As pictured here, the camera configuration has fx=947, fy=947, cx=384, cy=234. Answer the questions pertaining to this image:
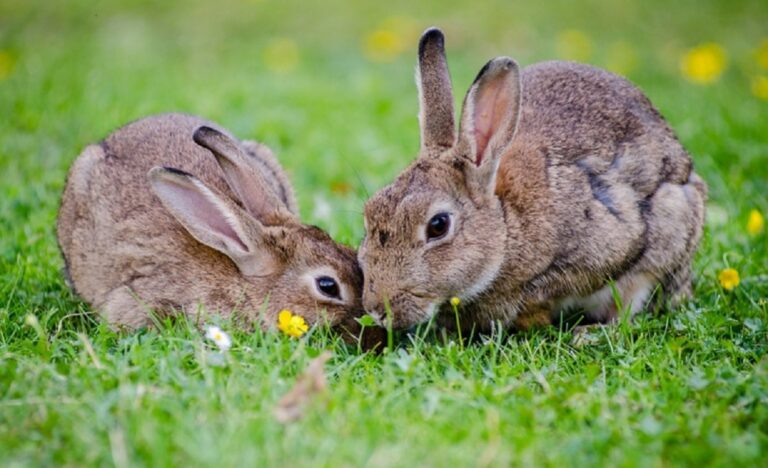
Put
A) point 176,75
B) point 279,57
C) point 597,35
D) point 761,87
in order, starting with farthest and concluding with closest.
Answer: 1. point 597,35
2. point 279,57
3. point 176,75
4. point 761,87

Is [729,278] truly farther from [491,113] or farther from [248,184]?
[248,184]

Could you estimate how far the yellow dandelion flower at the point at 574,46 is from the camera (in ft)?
35.8

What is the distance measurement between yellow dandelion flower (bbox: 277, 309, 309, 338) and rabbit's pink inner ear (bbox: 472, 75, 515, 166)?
131 cm

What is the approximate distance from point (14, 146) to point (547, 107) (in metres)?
4.57

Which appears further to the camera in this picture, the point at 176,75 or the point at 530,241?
the point at 176,75

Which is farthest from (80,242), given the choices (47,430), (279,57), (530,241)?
(279,57)

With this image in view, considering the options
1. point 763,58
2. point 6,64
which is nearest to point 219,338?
point 6,64

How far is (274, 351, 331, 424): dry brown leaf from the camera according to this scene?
381cm

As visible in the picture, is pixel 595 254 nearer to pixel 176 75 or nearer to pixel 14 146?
pixel 14 146

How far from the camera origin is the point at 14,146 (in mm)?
7883

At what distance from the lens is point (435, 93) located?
17.5 feet

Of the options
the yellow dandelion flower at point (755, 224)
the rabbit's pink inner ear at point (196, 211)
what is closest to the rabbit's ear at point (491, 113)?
the rabbit's pink inner ear at point (196, 211)

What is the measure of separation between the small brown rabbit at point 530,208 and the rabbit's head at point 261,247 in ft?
1.12

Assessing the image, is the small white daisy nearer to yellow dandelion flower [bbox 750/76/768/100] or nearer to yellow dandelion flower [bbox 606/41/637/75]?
yellow dandelion flower [bbox 606/41/637/75]
